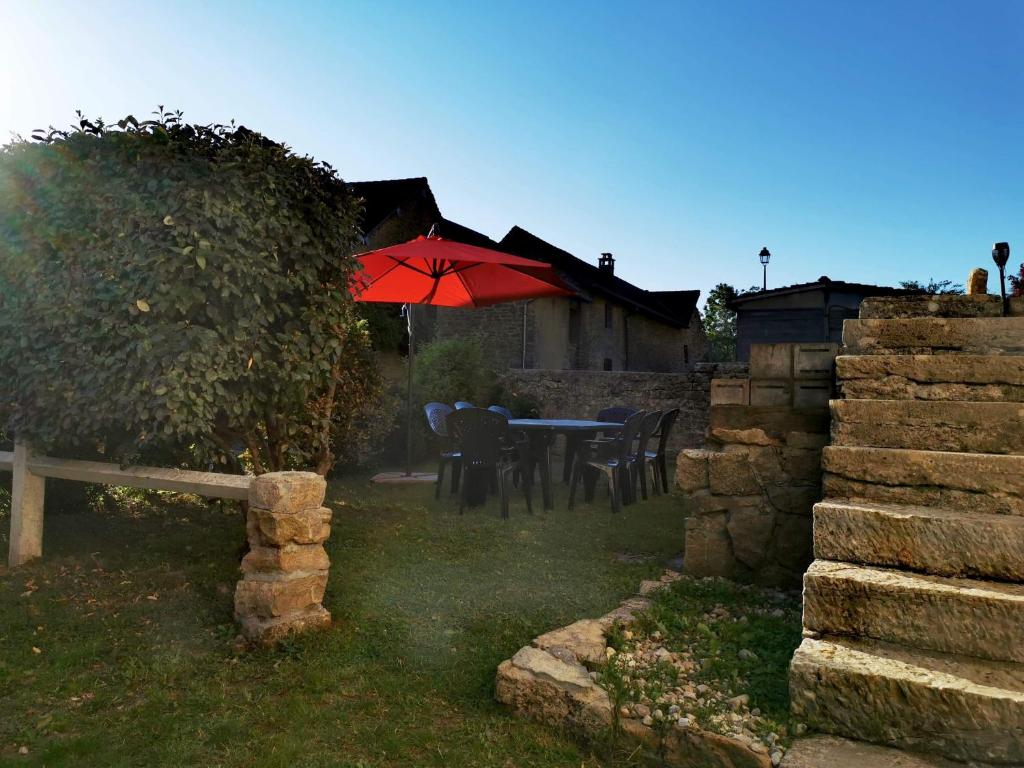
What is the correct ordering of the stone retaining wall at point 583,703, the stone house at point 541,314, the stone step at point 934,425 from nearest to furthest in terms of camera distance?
the stone retaining wall at point 583,703 < the stone step at point 934,425 < the stone house at point 541,314

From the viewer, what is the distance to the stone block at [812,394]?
12.8 feet

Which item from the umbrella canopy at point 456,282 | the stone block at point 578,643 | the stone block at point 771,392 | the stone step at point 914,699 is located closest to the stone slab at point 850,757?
the stone step at point 914,699

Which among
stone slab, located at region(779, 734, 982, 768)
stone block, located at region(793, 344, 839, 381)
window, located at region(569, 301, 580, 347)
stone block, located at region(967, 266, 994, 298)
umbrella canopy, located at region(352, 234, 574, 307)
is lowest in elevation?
stone slab, located at region(779, 734, 982, 768)

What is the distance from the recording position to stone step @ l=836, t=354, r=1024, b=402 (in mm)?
3246

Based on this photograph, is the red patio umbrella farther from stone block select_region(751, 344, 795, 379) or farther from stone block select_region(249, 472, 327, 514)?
stone block select_region(249, 472, 327, 514)

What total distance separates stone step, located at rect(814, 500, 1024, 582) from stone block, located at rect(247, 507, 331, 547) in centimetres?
213

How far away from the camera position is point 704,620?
3.25 meters

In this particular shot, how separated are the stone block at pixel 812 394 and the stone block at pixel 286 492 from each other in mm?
2574

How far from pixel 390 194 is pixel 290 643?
14299 mm

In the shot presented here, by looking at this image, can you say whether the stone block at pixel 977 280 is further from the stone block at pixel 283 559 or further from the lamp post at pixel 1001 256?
the stone block at pixel 283 559

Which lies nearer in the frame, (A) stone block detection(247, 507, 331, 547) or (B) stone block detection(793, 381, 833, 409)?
(A) stone block detection(247, 507, 331, 547)

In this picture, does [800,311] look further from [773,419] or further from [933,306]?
[773,419]

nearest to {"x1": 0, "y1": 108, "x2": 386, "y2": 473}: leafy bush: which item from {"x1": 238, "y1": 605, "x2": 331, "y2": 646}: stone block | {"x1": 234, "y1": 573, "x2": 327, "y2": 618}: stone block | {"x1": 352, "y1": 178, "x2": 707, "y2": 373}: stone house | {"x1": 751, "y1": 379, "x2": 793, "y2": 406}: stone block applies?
{"x1": 234, "y1": 573, "x2": 327, "y2": 618}: stone block

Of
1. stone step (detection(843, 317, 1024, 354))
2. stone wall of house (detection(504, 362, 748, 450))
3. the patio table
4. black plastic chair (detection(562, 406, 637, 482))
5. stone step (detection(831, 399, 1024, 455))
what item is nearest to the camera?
stone step (detection(831, 399, 1024, 455))
